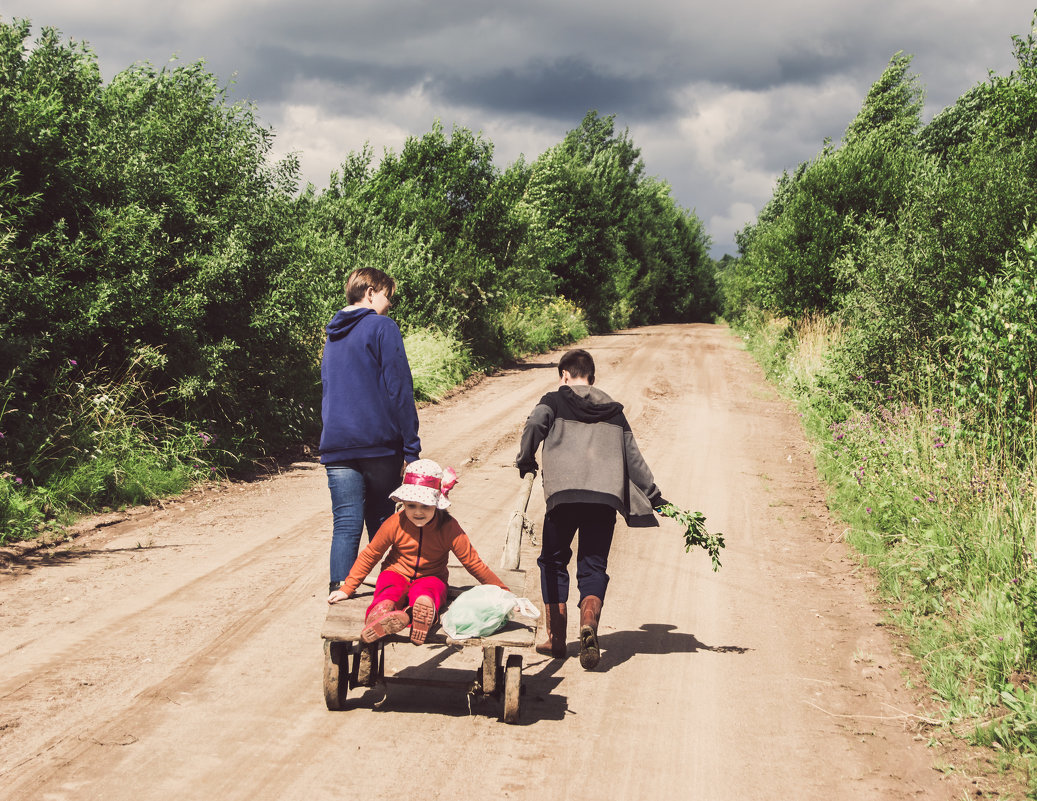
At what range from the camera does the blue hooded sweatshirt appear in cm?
470

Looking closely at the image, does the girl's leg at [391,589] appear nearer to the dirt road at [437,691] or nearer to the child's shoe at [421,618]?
the child's shoe at [421,618]

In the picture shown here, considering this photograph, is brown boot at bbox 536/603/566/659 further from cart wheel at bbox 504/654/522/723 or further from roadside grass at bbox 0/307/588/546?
roadside grass at bbox 0/307/588/546

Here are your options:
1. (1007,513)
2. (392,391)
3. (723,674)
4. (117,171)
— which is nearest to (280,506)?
(117,171)

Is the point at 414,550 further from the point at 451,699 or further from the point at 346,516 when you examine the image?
the point at 451,699

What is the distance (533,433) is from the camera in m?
5.15

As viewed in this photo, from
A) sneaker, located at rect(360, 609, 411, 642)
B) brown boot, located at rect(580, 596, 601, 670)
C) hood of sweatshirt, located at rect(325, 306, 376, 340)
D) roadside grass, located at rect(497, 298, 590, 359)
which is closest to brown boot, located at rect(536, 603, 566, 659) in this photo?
brown boot, located at rect(580, 596, 601, 670)

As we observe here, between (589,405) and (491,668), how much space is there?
1.73 meters

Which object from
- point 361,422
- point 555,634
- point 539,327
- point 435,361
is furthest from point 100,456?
point 539,327

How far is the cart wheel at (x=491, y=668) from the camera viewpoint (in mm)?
4250

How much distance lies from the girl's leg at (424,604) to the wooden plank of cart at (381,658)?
52 mm

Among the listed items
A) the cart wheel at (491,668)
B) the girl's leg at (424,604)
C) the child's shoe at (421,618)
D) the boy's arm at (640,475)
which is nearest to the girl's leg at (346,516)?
the girl's leg at (424,604)

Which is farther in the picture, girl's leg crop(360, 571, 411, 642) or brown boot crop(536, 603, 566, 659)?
brown boot crop(536, 603, 566, 659)

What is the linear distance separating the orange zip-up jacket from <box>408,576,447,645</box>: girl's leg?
0.07m

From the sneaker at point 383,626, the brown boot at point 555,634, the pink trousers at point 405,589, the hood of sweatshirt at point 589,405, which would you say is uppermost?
the hood of sweatshirt at point 589,405
